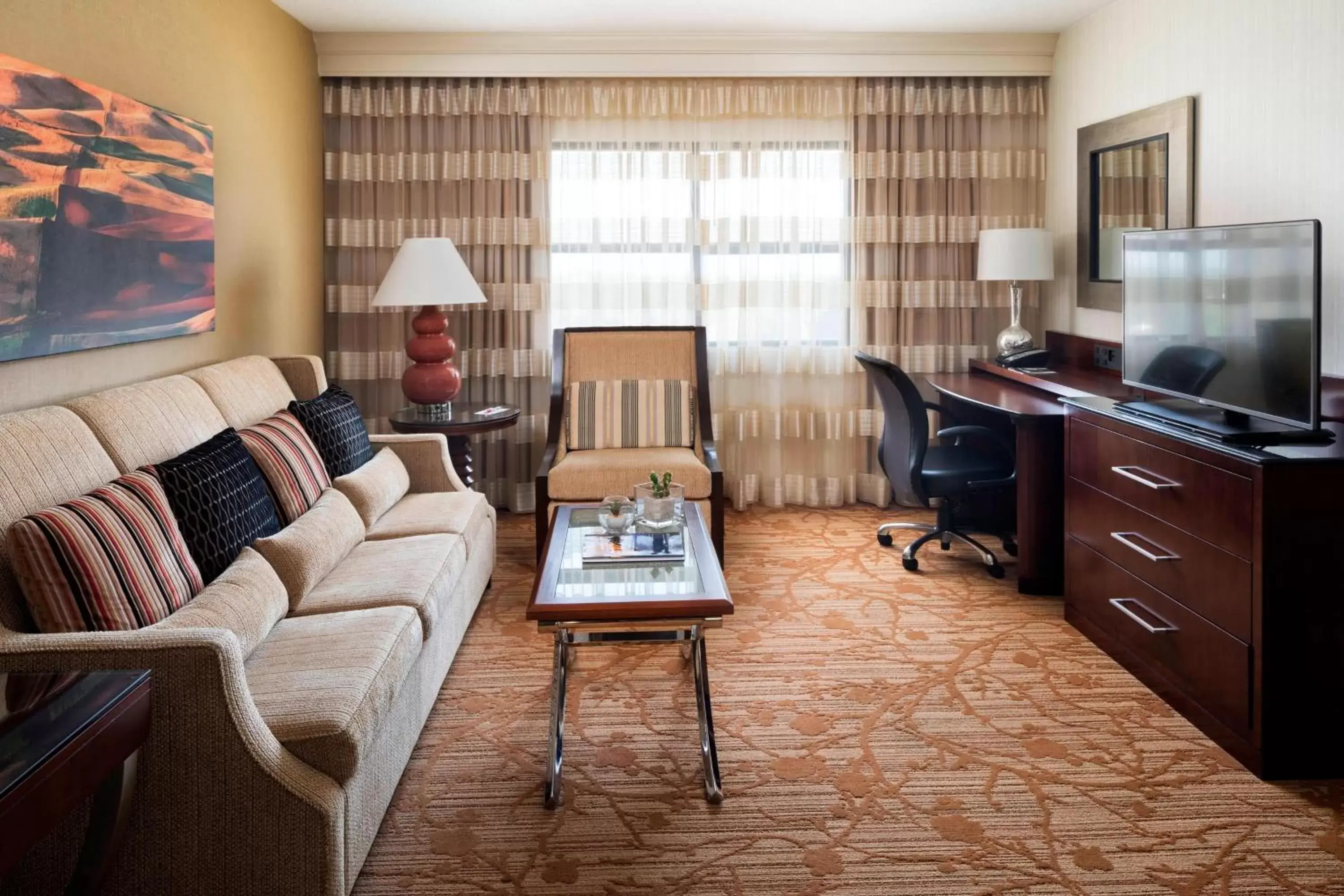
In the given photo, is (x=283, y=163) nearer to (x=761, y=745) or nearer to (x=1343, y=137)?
(x=761, y=745)

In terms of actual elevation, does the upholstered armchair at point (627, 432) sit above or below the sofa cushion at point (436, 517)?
above

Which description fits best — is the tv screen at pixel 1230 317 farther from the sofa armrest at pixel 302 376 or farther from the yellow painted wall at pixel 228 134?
the yellow painted wall at pixel 228 134

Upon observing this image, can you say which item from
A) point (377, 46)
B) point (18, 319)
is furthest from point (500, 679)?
point (377, 46)

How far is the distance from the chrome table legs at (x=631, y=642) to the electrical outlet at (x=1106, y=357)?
2.97m

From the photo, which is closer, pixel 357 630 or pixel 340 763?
pixel 340 763

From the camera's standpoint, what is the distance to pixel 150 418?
10.3ft

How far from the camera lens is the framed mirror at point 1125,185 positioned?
4371 millimetres

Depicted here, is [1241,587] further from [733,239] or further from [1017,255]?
[733,239]

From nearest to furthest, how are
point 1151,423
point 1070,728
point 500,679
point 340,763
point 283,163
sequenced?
point 340,763 < point 1070,728 < point 1151,423 < point 500,679 < point 283,163

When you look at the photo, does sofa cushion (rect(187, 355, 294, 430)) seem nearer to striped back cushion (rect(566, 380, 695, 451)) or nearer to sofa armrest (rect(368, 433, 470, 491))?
sofa armrest (rect(368, 433, 470, 491))

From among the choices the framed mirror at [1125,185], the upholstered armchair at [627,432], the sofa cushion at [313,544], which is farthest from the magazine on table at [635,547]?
the framed mirror at [1125,185]

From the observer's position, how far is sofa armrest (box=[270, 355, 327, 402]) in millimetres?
4508

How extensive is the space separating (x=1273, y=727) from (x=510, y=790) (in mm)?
1891

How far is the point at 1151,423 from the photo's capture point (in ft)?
10.9
